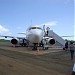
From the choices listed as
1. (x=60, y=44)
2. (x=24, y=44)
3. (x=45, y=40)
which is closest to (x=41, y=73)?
(x=45, y=40)

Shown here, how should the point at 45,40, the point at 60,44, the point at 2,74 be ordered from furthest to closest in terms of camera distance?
the point at 60,44 < the point at 45,40 < the point at 2,74

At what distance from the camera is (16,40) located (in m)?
41.6

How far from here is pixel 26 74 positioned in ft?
33.2

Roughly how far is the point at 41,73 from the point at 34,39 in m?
20.0

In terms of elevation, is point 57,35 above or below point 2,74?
above

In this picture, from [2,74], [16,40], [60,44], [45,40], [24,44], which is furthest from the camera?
[60,44]

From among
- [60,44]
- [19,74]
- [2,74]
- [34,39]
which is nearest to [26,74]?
[19,74]

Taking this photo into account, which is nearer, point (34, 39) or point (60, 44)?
point (34, 39)

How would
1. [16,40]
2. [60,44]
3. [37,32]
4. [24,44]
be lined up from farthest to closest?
[60,44] < [24,44] < [16,40] < [37,32]

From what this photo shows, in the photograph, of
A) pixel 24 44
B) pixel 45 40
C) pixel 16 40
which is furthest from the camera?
pixel 24 44

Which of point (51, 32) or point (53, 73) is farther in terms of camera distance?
point (51, 32)

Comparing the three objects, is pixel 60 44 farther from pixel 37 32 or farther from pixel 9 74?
pixel 9 74

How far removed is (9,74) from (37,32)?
2042 cm

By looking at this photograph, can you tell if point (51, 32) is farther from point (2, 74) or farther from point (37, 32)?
point (2, 74)
